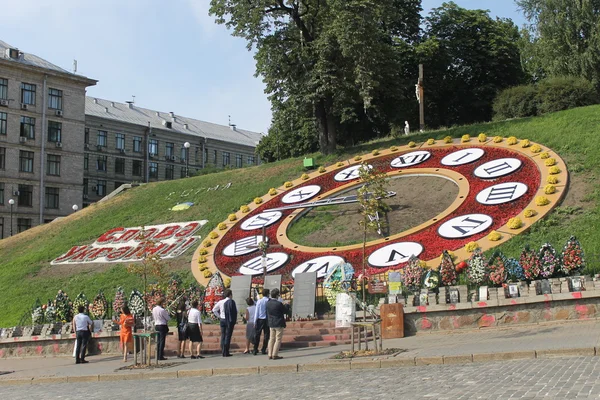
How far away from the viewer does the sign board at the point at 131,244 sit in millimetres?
33375

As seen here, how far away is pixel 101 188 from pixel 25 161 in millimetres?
12397

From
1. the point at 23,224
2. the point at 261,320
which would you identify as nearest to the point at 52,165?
the point at 23,224

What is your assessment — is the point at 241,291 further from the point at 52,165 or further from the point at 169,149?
the point at 169,149

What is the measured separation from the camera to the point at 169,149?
288ft

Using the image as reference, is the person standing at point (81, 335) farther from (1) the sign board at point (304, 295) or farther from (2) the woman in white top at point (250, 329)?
(1) the sign board at point (304, 295)

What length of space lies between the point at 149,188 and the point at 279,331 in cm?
2915

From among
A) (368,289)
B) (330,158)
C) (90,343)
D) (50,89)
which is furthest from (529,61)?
(50,89)

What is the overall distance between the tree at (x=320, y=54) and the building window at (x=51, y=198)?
35747 mm

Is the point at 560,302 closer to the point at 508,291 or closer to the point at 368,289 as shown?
the point at 508,291

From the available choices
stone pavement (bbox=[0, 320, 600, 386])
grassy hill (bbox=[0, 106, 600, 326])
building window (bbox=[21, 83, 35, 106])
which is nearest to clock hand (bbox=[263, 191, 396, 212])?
grassy hill (bbox=[0, 106, 600, 326])

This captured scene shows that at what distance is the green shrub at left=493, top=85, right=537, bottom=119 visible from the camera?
38.7 meters

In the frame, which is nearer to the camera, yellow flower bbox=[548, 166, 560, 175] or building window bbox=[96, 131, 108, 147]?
yellow flower bbox=[548, 166, 560, 175]

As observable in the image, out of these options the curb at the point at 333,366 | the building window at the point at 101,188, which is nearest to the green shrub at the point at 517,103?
the curb at the point at 333,366

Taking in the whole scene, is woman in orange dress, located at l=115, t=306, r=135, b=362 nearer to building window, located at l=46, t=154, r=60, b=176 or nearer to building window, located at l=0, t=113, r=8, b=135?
building window, located at l=0, t=113, r=8, b=135
